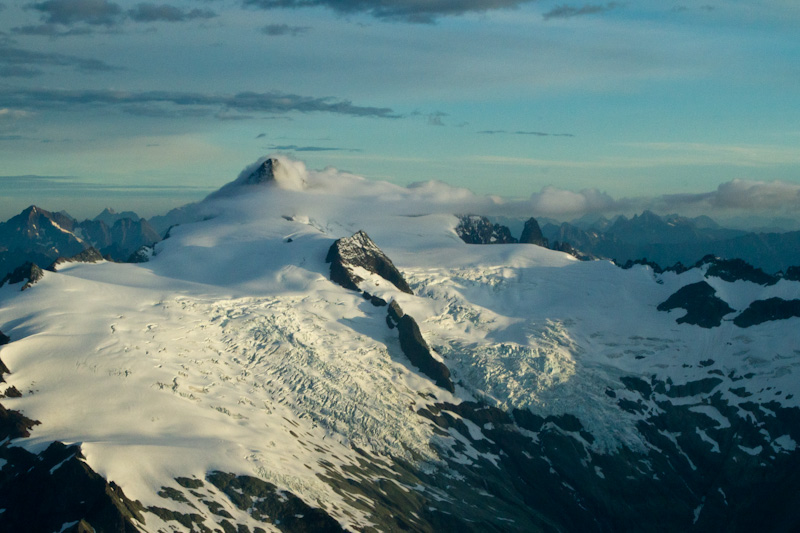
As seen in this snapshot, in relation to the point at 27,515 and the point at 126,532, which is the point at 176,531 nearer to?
the point at 126,532

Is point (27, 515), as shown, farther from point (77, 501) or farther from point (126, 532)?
point (126, 532)

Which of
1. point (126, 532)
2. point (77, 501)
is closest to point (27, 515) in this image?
point (77, 501)

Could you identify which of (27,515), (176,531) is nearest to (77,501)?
(27,515)

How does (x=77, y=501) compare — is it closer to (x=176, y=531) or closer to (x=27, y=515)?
(x=27, y=515)

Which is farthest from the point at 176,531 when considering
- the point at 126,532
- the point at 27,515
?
the point at 27,515
